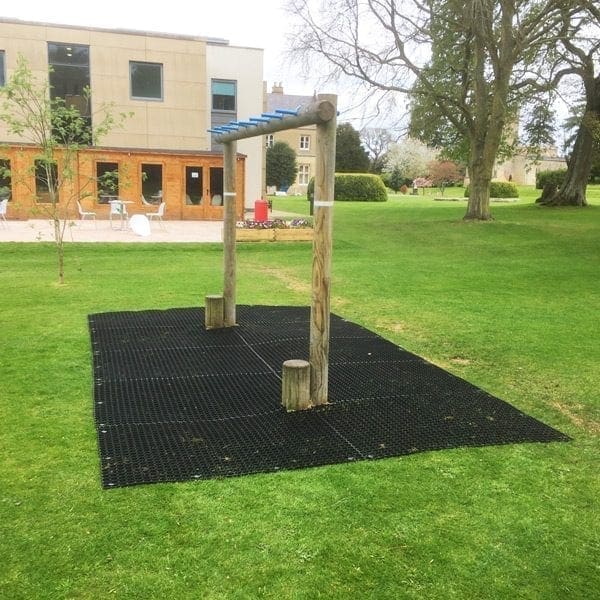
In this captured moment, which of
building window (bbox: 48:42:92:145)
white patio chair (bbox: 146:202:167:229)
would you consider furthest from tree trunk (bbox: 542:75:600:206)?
building window (bbox: 48:42:92:145)

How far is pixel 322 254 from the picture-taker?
16.1ft

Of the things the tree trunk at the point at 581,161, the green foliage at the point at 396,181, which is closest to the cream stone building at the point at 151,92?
the tree trunk at the point at 581,161

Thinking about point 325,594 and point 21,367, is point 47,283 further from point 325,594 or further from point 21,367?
point 325,594

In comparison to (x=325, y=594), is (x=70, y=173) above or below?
above

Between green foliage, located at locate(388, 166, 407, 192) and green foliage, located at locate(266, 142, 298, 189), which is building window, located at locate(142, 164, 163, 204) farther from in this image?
green foliage, located at locate(388, 166, 407, 192)

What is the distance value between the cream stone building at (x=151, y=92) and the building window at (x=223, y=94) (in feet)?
0.16

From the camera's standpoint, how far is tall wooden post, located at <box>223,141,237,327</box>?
7.26m

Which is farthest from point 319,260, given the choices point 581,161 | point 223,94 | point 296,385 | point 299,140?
point 299,140

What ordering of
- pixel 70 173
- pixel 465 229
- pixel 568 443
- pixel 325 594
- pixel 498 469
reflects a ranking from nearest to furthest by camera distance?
pixel 325 594, pixel 498 469, pixel 568 443, pixel 70 173, pixel 465 229

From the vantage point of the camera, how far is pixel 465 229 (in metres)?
20.8

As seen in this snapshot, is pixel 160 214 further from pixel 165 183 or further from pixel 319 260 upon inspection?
pixel 319 260

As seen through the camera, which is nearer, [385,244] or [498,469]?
[498,469]

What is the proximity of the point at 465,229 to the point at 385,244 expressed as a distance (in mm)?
4014

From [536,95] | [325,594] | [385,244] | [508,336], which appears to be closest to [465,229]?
[385,244]
